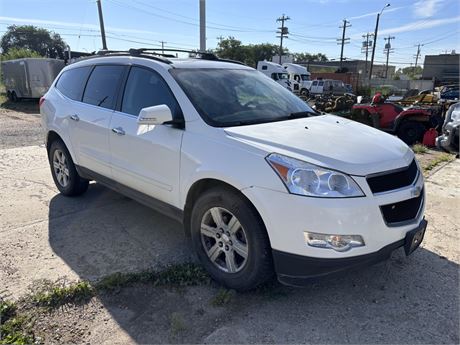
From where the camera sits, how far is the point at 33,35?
89688mm

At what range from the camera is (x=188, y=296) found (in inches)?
116

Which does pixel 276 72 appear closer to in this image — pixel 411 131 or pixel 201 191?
pixel 411 131

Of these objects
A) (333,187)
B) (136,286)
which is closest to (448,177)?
(333,187)

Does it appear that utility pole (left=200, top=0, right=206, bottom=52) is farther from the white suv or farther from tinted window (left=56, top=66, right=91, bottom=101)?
the white suv

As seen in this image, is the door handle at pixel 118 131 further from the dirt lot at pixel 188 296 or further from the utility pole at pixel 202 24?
the utility pole at pixel 202 24

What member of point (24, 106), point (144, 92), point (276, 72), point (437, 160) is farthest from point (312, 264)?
point (276, 72)

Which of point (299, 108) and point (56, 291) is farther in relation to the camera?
point (299, 108)

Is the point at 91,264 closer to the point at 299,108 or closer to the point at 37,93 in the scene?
the point at 299,108

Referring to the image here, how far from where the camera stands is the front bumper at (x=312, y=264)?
2.51 m

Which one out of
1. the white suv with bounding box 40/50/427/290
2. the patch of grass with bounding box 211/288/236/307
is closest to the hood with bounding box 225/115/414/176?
the white suv with bounding box 40/50/427/290

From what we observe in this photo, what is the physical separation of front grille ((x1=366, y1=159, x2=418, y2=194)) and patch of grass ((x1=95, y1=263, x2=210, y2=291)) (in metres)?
1.53

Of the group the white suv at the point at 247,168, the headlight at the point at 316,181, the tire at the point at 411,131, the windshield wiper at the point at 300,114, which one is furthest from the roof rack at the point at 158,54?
the tire at the point at 411,131

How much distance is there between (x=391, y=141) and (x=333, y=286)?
→ 130 centimetres

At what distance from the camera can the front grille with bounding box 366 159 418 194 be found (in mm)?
2572
